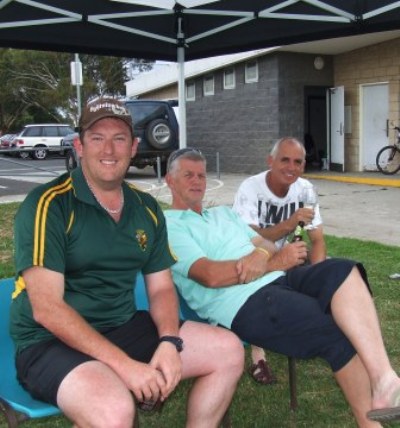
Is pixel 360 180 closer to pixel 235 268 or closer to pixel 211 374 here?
pixel 235 268

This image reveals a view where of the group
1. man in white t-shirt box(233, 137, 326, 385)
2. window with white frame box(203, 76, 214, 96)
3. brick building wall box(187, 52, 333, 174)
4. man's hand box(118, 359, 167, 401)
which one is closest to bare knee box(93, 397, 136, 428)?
man's hand box(118, 359, 167, 401)

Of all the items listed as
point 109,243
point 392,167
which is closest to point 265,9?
point 109,243

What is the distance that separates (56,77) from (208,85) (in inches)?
1013

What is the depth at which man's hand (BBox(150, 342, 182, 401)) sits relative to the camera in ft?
7.00

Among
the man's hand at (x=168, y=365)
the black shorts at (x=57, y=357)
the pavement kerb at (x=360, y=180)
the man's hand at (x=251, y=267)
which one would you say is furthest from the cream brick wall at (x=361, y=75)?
the man's hand at (x=168, y=365)

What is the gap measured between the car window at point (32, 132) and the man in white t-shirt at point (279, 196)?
24.5 m

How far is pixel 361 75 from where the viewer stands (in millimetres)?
13773

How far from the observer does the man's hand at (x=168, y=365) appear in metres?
2.13

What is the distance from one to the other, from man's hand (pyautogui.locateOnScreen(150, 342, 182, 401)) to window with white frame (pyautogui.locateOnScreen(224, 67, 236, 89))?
540 inches

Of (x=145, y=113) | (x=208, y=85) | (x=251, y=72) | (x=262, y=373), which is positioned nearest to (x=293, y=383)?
(x=262, y=373)

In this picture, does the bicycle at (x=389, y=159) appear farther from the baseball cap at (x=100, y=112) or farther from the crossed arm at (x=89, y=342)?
the crossed arm at (x=89, y=342)

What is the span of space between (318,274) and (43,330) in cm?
118

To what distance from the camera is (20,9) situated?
3994 millimetres

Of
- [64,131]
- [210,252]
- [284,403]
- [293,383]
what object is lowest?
[284,403]
